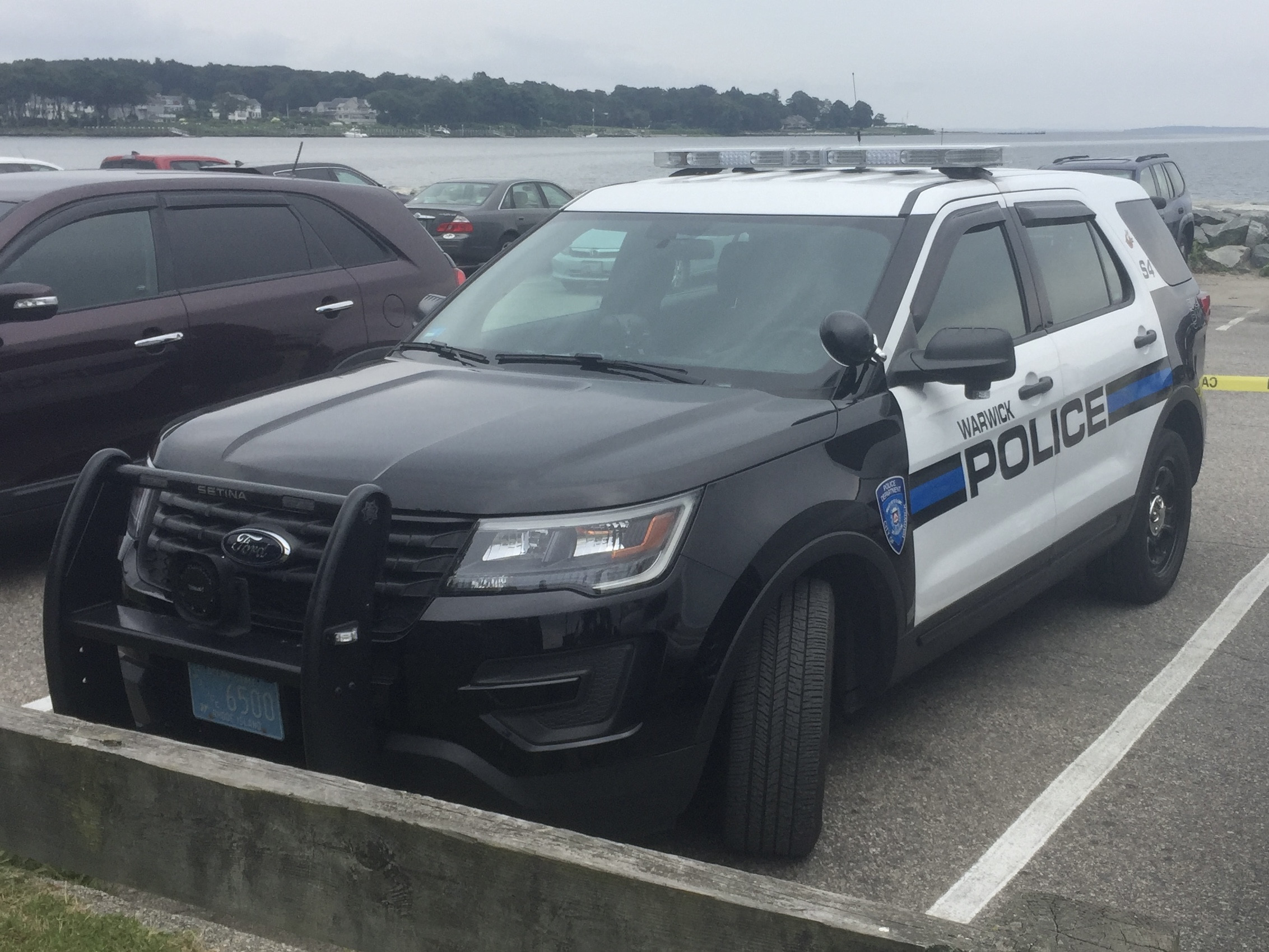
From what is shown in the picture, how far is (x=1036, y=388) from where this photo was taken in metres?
4.63

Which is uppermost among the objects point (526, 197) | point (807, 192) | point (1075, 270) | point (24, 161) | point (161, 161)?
point (807, 192)

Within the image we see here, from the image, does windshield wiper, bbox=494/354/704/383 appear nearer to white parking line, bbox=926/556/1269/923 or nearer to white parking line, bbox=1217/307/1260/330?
white parking line, bbox=926/556/1269/923

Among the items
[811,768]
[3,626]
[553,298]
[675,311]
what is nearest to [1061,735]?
[811,768]

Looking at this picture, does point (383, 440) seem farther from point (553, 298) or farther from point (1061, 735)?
point (1061, 735)

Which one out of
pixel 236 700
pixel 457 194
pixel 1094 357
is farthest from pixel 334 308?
pixel 457 194

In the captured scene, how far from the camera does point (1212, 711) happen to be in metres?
4.75

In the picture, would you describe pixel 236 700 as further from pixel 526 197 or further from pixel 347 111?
pixel 347 111

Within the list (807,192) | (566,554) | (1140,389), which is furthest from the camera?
(1140,389)

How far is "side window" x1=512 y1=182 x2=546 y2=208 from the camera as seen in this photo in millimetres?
21672

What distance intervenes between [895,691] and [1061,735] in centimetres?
61

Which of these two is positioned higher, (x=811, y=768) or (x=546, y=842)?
(x=546, y=842)

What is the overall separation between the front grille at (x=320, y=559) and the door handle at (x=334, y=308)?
3.85 meters

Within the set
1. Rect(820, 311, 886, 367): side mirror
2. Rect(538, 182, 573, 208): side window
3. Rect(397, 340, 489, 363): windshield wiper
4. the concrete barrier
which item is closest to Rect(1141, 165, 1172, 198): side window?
Rect(538, 182, 573, 208): side window

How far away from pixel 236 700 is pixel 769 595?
1.25 meters
